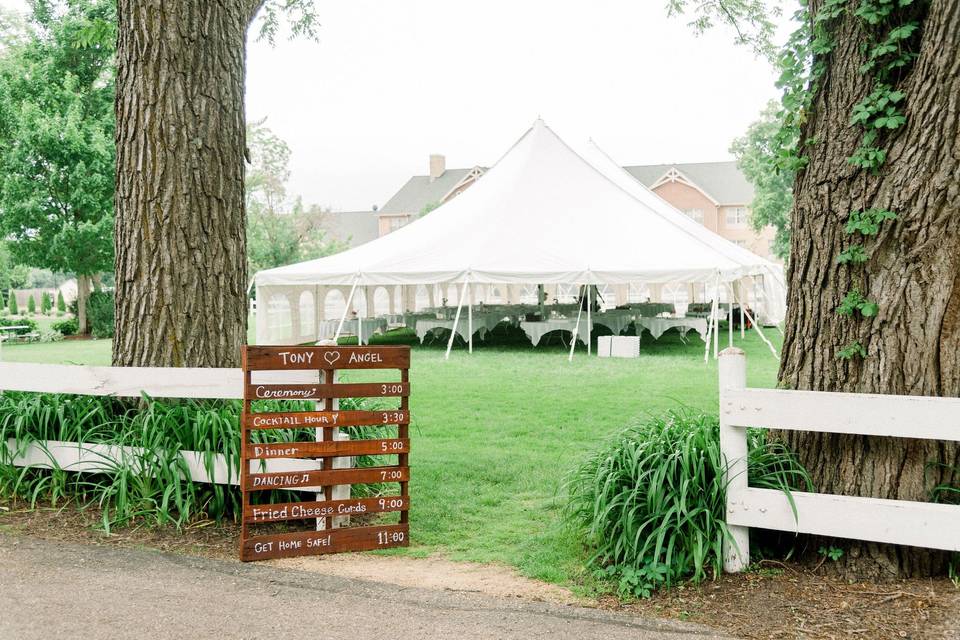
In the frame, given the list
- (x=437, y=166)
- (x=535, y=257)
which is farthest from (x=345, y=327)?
(x=437, y=166)

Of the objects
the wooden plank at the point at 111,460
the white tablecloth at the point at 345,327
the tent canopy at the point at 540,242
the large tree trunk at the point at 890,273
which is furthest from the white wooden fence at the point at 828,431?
the white tablecloth at the point at 345,327

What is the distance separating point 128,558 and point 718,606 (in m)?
3.01

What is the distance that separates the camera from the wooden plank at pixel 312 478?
4348mm

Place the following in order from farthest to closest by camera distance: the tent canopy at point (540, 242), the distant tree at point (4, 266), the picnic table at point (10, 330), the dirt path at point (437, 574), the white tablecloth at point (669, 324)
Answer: the distant tree at point (4, 266) < the picnic table at point (10, 330) < the white tablecloth at point (669, 324) < the tent canopy at point (540, 242) < the dirt path at point (437, 574)

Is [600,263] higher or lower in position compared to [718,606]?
higher

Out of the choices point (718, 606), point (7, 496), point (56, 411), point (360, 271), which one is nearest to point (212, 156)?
point (56, 411)

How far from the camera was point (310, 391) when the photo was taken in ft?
14.7

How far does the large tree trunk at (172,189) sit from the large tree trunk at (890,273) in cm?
372

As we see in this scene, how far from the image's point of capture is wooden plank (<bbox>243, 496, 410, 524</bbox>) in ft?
14.3

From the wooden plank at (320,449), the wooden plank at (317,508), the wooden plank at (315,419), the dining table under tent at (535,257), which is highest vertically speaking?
the dining table under tent at (535,257)

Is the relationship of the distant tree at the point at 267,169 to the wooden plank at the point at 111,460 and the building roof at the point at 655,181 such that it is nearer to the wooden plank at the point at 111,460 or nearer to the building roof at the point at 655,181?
the building roof at the point at 655,181

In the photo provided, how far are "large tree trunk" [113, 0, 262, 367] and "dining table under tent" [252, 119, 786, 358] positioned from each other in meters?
9.86

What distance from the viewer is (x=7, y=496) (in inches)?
212

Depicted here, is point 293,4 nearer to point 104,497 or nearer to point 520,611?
point 104,497
